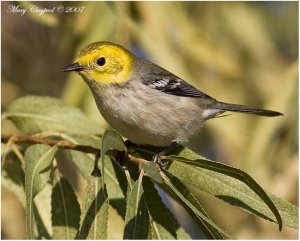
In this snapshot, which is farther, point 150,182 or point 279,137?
point 279,137

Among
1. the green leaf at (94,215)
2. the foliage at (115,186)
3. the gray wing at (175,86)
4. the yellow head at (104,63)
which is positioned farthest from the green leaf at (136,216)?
the gray wing at (175,86)

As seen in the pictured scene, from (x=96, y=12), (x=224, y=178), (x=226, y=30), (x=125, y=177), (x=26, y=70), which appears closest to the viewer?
(x=224, y=178)

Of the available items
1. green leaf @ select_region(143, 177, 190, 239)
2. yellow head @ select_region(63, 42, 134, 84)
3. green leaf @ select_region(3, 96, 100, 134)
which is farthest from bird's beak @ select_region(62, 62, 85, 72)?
green leaf @ select_region(143, 177, 190, 239)

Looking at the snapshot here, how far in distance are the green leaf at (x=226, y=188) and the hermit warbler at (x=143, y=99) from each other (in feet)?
2.01

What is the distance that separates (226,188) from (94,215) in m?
0.63

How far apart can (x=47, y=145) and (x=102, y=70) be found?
1.03 m

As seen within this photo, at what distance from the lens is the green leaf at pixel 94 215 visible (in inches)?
113

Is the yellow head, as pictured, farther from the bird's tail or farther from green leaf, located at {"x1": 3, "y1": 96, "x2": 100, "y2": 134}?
the bird's tail

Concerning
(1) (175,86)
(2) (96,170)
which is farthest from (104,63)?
(2) (96,170)

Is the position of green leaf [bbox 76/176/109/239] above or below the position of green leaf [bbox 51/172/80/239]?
above

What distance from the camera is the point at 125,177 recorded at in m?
3.35

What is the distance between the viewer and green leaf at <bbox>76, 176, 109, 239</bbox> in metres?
2.88

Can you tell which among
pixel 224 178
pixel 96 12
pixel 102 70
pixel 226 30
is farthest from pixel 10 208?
pixel 226 30

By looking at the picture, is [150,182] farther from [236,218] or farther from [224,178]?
[236,218]
